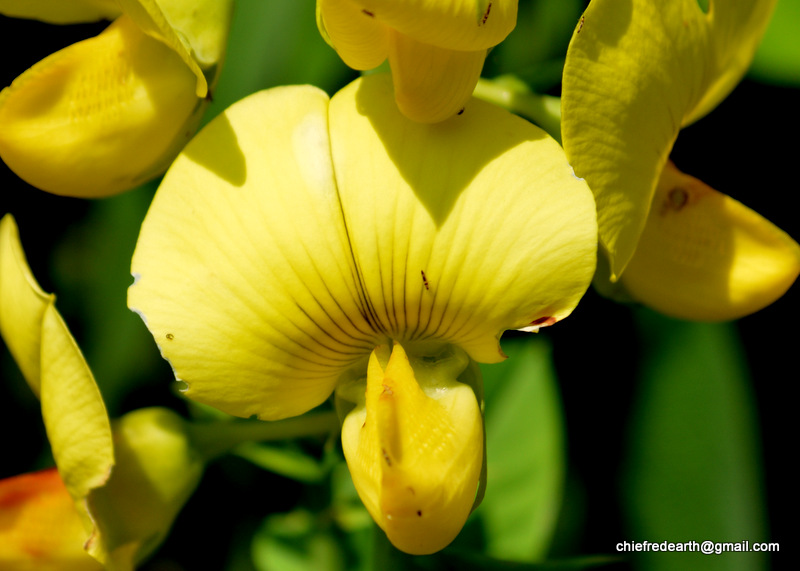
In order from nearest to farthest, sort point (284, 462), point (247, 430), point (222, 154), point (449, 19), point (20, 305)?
point (449, 19) → point (222, 154) → point (20, 305) → point (247, 430) → point (284, 462)

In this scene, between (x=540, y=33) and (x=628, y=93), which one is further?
(x=540, y=33)

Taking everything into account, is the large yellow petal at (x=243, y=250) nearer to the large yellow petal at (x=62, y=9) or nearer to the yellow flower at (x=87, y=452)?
the yellow flower at (x=87, y=452)

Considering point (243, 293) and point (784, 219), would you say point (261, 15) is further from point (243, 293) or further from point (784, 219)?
point (784, 219)

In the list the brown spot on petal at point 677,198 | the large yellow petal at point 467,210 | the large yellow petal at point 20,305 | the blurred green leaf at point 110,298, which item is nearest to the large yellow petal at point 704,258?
the brown spot on petal at point 677,198

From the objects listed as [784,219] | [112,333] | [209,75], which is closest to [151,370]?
[112,333]

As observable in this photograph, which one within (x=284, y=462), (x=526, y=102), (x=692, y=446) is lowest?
(x=692, y=446)

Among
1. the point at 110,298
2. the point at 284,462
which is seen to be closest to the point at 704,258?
the point at 284,462

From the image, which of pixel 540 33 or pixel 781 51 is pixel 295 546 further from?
pixel 781 51
